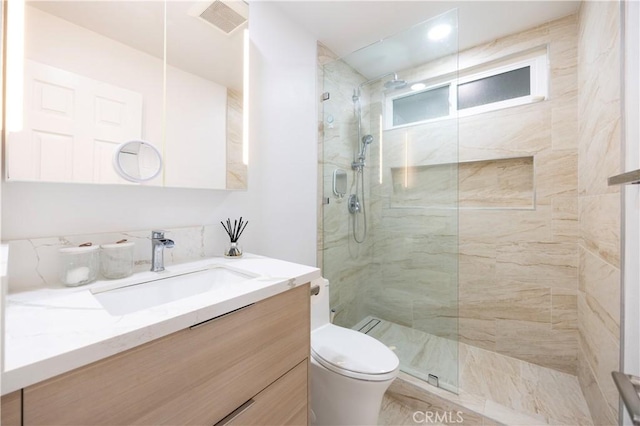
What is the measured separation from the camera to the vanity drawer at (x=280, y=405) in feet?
2.42

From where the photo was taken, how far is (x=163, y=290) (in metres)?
0.97

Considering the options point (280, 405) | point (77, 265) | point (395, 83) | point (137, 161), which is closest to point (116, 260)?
point (77, 265)

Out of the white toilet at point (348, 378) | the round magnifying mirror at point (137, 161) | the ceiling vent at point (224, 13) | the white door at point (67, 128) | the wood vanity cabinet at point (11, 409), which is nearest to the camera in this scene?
the wood vanity cabinet at point (11, 409)

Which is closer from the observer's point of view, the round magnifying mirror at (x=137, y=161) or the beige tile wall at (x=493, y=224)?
the round magnifying mirror at (x=137, y=161)

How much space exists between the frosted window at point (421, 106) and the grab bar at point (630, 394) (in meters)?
1.71

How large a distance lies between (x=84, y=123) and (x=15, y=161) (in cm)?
22

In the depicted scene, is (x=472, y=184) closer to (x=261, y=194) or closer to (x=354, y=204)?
(x=354, y=204)

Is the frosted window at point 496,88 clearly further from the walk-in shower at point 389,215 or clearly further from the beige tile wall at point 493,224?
the walk-in shower at point 389,215

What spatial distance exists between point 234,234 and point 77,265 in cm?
61

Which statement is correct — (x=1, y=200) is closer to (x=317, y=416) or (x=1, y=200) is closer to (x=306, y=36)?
(x=317, y=416)

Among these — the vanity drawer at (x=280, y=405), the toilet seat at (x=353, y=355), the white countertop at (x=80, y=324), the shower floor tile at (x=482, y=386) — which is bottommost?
the shower floor tile at (x=482, y=386)

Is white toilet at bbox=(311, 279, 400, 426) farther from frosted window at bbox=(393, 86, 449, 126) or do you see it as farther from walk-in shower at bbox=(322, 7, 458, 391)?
frosted window at bbox=(393, 86, 449, 126)

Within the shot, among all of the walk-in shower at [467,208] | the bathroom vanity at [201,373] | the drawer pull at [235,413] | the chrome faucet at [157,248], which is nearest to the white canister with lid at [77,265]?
the chrome faucet at [157,248]

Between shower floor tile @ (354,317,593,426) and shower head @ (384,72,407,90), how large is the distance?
1901 millimetres
